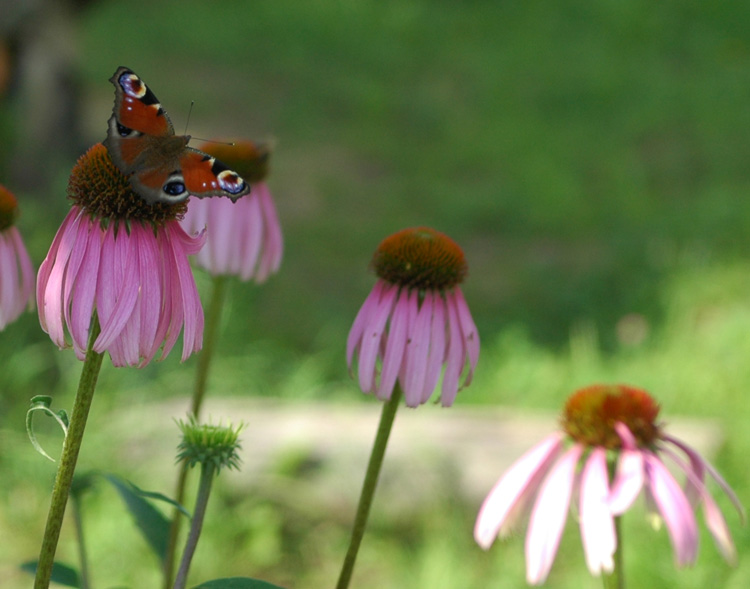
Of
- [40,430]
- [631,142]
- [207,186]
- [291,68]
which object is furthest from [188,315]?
[291,68]

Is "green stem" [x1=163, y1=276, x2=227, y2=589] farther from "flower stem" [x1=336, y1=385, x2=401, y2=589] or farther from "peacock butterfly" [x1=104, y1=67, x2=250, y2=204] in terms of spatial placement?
"peacock butterfly" [x1=104, y1=67, x2=250, y2=204]

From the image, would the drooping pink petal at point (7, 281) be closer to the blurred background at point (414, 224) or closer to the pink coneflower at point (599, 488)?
the pink coneflower at point (599, 488)

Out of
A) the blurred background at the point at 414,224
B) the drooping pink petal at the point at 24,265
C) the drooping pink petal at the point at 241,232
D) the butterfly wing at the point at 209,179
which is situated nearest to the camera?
the butterfly wing at the point at 209,179

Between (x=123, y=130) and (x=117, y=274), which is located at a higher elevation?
(x=123, y=130)

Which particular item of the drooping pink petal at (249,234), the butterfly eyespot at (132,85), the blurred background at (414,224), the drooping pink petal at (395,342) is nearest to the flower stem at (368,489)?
the drooping pink petal at (395,342)

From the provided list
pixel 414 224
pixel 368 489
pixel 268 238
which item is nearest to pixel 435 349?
pixel 368 489

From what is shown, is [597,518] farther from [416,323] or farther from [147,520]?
[147,520]

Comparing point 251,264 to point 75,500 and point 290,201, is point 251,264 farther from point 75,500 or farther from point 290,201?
point 290,201
